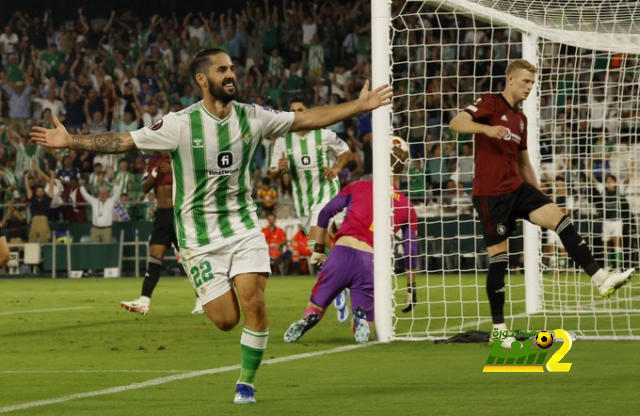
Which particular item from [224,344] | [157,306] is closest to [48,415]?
[224,344]

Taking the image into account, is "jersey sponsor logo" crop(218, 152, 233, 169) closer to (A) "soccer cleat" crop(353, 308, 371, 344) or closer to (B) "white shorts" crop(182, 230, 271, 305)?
(B) "white shorts" crop(182, 230, 271, 305)

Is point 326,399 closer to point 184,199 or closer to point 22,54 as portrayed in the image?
point 184,199

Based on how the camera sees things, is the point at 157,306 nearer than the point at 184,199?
No

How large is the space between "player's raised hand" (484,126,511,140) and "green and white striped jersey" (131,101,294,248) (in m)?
2.54

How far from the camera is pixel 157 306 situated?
16.7 metres

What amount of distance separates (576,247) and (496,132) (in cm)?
107

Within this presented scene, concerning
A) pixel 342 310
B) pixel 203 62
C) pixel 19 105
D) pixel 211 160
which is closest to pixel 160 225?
pixel 342 310

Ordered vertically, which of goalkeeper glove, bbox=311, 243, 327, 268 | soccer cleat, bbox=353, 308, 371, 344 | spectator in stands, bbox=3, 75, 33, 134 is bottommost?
soccer cleat, bbox=353, 308, 371, 344

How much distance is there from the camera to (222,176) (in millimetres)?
7324

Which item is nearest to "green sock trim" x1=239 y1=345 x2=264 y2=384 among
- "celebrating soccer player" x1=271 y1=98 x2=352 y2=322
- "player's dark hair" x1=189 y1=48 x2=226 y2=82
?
"player's dark hair" x1=189 y1=48 x2=226 y2=82

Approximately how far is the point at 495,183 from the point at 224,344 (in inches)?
106

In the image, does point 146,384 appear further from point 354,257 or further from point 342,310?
point 342,310

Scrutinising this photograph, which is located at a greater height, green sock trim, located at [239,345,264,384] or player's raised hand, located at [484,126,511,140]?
player's raised hand, located at [484,126,511,140]

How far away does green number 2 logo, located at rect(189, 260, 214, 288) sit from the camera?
291 inches
